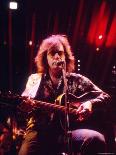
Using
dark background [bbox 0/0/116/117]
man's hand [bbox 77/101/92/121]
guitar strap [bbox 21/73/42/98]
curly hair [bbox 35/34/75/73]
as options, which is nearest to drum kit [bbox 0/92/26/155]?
curly hair [bbox 35/34/75/73]

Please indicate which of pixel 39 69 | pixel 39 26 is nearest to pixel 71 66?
pixel 39 69

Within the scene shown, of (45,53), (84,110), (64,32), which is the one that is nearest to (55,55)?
(45,53)

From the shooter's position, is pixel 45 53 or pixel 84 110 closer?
pixel 84 110

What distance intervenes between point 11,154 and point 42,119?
8.89ft

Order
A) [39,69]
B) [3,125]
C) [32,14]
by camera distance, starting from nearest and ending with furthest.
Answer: [39,69], [3,125], [32,14]

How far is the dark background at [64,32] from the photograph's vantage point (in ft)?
33.4

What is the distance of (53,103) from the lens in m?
4.23

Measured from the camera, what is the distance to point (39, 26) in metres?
11.2

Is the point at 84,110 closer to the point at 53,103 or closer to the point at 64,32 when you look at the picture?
the point at 53,103

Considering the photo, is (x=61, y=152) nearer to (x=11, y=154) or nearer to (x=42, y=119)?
(x=42, y=119)

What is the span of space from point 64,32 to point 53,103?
7.14m

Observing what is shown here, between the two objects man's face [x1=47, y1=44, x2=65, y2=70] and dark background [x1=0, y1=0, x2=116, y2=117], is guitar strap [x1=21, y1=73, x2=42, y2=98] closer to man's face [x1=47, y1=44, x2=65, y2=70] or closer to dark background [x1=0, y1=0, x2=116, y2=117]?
man's face [x1=47, y1=44, x2=65, y2=70]

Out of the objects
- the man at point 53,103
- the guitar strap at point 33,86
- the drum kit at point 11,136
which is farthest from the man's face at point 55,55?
the drum kit at point 11,136

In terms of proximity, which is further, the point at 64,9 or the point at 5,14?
the point at 5,14
